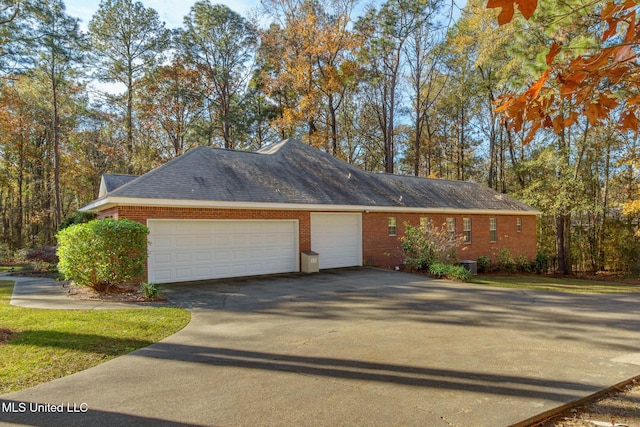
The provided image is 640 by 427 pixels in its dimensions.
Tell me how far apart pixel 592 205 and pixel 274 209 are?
17.7 m

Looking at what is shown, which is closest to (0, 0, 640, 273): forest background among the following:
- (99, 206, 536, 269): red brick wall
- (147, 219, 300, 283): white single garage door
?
(99, 206, 536, 269): red brick wall

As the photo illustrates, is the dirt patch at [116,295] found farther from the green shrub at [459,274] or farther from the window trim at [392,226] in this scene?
the window trim at [392,226]

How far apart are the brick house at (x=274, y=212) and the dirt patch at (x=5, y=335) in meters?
4.54

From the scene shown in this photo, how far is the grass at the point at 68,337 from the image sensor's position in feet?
13.8

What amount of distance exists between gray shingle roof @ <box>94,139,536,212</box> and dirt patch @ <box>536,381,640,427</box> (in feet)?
31.8

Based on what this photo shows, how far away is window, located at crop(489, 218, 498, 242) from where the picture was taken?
1961cm

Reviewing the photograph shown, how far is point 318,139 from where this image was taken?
24656 mm

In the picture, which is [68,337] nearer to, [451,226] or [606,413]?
[606,413]

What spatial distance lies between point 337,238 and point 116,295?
26.2 ft

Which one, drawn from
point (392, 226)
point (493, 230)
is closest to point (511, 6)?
point (392, 226)

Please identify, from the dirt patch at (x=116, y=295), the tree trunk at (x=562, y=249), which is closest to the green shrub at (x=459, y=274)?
the dirt patch at (x=116, y=295)

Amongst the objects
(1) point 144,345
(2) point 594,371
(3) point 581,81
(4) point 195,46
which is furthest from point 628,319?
(4) point 195,46

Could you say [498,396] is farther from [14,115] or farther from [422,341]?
[14,115]

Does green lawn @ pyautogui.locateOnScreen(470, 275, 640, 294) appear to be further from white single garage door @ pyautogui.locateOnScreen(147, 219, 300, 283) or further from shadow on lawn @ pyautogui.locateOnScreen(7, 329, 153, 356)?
shadow on lawn @ pyautogui.locateOnScreen(7, 329, 153, 356)
